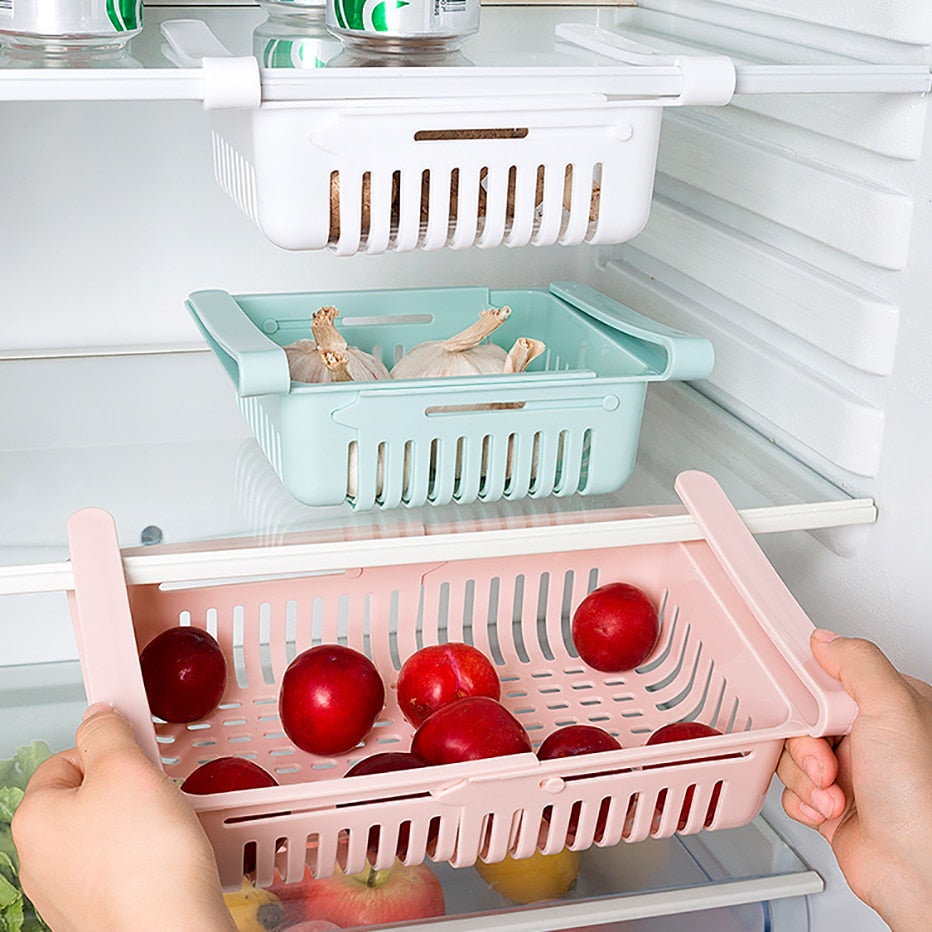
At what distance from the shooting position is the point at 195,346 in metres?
1.30

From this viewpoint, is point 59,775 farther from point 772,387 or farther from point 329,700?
point 772,387

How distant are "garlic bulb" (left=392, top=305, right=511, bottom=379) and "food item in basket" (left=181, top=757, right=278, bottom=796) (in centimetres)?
33

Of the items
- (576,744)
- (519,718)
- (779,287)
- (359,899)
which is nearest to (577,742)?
(576,744)

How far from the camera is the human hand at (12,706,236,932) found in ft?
2.09

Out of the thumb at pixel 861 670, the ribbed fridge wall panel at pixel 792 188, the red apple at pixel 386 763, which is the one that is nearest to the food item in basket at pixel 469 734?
the red apple at pixel 386 763

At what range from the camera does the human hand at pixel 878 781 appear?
79 centimetres

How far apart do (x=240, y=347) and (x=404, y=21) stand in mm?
253

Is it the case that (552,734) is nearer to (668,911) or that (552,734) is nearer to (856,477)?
(668,911)

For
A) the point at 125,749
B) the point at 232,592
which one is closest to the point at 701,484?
the point at 232,592

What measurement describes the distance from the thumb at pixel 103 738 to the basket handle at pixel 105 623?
17 mm

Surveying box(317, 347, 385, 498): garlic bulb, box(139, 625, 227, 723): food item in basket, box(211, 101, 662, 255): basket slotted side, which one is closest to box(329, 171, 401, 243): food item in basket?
box(211, 101, 662, 255): basket slotted side

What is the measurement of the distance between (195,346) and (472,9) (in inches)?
22.4

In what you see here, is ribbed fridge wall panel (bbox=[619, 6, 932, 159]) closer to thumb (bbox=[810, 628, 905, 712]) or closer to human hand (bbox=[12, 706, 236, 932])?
thumb (bbox=[810, 628, 905, 712])

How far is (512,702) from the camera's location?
1009 mm
